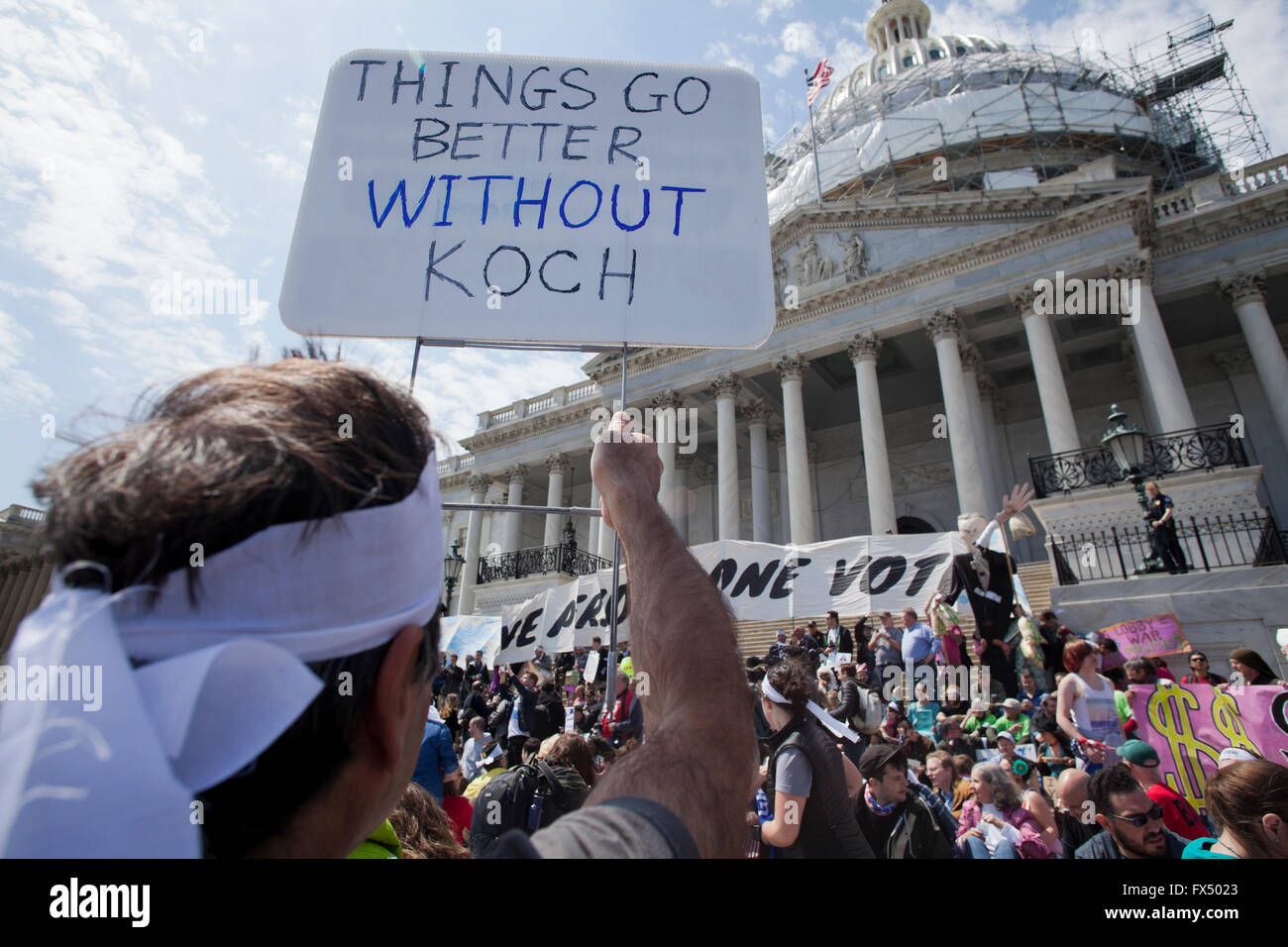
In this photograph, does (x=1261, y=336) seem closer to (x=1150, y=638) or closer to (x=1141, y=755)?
(x=1150, y=638)

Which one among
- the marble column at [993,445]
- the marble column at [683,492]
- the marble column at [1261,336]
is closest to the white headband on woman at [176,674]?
the marble column at [993,445]

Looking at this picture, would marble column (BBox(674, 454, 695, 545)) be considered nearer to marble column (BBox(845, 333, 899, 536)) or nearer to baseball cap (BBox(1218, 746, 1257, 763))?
marble column (BBox(845, 333, 899, 536))

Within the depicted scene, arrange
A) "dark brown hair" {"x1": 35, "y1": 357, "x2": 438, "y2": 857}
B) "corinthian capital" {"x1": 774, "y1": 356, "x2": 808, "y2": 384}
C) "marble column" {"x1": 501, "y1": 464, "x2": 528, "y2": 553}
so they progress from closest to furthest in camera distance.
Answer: "dark brown hair" {"x1": 35, "y1": 357, "x2": 438, "y2": 857} < "corinthian capital" {"x1": 774, "y1": 356, "x2": 808, "y2": 384} < "marble column" {"x1": 501, "y1": 464, "x2": 528, "y2": 553}

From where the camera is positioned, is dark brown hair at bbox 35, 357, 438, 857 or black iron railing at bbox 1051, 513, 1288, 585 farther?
black iron railing at bbox 1051, 513, 1288, 585

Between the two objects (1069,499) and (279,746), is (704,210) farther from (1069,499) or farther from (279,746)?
(1069,499)

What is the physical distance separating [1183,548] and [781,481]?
15.8m

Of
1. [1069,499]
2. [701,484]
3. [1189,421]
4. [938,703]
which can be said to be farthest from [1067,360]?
[938,703]

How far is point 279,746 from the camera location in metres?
0.77

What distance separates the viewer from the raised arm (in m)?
1.01

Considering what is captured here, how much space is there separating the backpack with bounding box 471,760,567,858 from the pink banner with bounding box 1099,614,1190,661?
8.81 m

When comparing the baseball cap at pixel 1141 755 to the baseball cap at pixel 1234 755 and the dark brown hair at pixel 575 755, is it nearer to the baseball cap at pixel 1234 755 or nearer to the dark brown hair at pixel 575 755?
the baseball cap at pixel 1234 755

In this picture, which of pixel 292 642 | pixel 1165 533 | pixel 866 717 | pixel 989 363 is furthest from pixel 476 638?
pixel 989 363

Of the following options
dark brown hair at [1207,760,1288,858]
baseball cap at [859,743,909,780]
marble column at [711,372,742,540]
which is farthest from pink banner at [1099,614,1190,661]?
marble column at [711,372,742,540]

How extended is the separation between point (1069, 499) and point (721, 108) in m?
16.4
